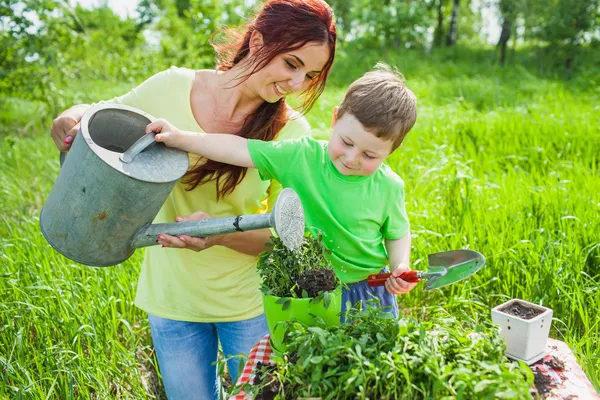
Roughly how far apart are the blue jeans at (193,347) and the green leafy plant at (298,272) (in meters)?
0.59

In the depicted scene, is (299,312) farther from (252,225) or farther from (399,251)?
(399,251)

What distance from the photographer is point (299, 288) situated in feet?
3.60

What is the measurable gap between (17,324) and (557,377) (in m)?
1.85

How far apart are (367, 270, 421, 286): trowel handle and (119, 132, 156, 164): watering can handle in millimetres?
611

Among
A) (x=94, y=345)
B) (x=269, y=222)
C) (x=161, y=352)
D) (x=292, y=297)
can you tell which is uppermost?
(x=269, y=222)

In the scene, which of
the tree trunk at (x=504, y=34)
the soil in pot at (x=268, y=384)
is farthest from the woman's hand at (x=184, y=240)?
the tree trunk at (x=504, y=34)

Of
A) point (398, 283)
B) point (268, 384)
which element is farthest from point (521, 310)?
point (268, 384)

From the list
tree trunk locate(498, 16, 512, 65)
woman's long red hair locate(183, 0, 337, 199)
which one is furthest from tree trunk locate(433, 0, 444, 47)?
woman's long red hair locate(183, 0, 337, 199)

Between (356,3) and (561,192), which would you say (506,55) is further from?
(561,192)

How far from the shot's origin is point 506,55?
1212 centimetres

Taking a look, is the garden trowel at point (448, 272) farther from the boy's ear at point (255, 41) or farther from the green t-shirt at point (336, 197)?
the boy's ear at point (255, 41)

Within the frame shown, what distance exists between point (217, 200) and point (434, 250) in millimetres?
1274

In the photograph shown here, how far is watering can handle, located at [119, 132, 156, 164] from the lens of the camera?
1.14 metres

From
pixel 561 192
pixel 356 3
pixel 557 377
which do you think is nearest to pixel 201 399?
pixel 557 377
